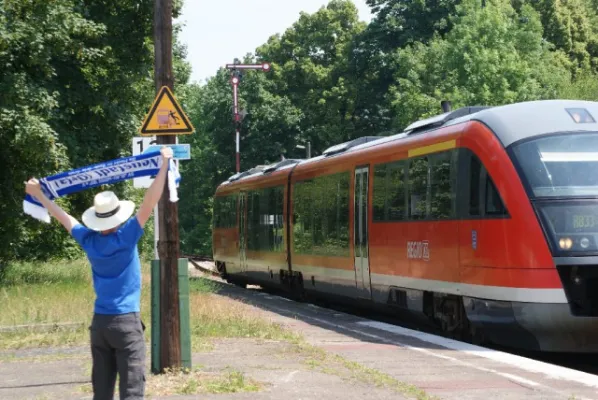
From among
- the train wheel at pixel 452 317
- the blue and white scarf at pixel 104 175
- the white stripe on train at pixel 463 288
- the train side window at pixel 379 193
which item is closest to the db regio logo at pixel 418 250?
the white stripe on train at pixel 463 288

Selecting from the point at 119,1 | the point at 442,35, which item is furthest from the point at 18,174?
the point at 442,35

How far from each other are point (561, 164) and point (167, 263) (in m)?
5.47

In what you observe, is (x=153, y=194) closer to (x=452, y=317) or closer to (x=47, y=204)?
(x=47, y=204)

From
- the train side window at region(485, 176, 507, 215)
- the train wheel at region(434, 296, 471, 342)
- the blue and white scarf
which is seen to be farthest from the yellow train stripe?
the blue and white scarf

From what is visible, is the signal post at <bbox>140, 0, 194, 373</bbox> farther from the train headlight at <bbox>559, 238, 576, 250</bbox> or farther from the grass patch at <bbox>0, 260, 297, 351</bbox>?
the train headlight at <bbox>559, 238, 576, 250</bbox>

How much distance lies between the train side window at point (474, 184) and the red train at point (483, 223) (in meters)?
0.02

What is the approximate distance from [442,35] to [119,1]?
36105mm

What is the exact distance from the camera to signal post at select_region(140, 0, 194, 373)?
10734mm

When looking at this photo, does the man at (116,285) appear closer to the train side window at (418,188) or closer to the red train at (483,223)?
the red train at (483,223)

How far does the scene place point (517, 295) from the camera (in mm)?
13164

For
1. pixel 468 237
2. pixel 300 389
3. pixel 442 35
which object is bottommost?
pixel 300 389

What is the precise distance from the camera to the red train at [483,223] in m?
13.0

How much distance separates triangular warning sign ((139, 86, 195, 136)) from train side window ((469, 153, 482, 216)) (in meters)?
4.73

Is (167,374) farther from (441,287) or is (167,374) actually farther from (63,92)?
(63,92)
